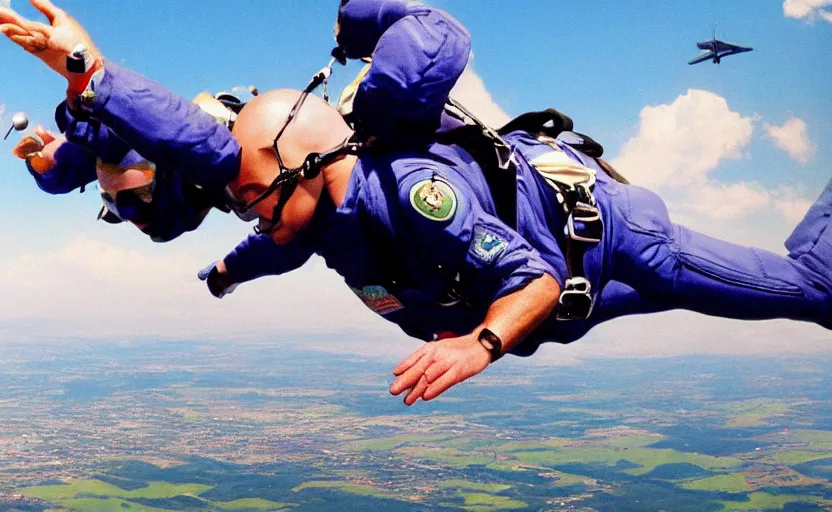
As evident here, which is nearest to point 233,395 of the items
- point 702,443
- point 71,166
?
point 702,443

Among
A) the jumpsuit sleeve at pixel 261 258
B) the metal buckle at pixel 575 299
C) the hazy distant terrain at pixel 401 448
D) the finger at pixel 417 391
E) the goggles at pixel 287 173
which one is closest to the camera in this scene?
the finger at pixel 417 391

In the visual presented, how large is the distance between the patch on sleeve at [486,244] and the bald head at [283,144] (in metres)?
0.52

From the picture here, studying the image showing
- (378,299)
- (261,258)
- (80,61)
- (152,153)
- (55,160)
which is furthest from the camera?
(261,258)

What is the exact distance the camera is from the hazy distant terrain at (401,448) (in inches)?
3930

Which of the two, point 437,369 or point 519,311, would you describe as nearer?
point 437,369

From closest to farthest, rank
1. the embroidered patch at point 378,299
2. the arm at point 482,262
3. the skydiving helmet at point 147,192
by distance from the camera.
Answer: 1. the arm at point 482,262
2. the skydiving helmet at point 147,192
3. the embroidered patch at point 378,299

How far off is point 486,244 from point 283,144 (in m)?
0.73

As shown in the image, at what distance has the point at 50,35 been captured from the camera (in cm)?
226

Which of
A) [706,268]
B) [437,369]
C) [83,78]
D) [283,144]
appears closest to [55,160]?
[83,78]

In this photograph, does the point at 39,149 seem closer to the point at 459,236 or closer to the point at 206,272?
the point at 206,272

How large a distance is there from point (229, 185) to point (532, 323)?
1081mm

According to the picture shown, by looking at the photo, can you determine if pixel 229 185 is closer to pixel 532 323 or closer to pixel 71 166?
pixel 71 166

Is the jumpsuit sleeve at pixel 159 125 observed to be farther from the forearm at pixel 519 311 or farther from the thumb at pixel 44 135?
the forearm at pixel 519 311

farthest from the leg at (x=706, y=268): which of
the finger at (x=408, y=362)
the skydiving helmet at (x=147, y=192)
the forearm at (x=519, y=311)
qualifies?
the skydiving helmet at (x=147, y=192)
